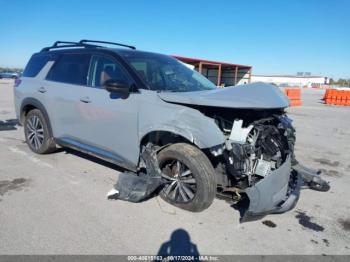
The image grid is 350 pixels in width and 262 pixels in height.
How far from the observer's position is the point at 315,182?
441 cm

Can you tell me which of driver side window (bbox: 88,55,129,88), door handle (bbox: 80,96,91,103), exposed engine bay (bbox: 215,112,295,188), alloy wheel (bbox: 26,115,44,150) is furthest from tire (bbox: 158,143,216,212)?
alloy wheel (bbox: 26,115,44,150)

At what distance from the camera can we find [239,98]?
3.40m

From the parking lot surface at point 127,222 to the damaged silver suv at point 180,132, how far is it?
8.7 inches

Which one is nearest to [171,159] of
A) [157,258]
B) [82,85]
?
[157,258]

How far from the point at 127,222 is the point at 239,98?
74.0 inches

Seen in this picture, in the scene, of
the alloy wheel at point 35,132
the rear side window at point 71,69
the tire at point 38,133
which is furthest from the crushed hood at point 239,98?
the alloy wheel at point 35,132

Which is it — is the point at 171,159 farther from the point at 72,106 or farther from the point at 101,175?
the point at 72,106

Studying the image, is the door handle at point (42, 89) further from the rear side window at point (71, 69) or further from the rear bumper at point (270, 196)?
the rear bumper at point (270, 196)

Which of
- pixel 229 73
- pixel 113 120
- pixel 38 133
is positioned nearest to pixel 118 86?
pixel 113 120

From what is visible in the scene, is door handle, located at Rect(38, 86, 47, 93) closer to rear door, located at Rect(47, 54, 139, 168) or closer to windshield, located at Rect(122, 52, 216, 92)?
rear door, located at Rect(47, 54, 139, 168)

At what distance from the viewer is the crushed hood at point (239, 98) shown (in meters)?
3.32

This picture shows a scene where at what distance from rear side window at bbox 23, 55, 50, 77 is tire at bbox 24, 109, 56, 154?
719 mm

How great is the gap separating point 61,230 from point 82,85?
2.26 meters

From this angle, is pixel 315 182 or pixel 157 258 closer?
pixel 157 258
